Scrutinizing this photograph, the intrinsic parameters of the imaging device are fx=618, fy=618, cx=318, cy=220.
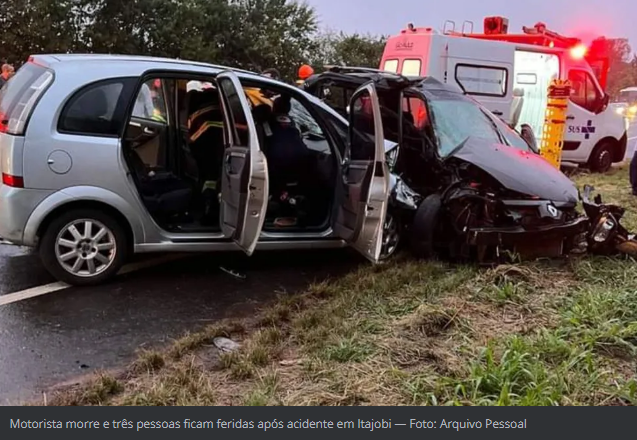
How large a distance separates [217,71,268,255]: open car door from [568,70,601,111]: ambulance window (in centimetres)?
856

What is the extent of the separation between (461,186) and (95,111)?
2.90 meters

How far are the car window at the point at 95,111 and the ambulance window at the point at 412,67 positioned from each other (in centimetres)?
651

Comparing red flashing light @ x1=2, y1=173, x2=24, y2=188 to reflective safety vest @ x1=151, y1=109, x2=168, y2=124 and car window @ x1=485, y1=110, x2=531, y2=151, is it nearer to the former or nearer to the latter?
reflective safety vest @ x1=151, y1=109, x2=168, y2=124

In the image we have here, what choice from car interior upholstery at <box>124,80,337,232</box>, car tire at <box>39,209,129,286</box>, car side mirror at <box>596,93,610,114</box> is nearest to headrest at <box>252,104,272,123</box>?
car interior upholstery at <box>124,80,337,232</box>

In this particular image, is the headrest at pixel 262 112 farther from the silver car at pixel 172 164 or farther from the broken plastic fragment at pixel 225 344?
the broken plastic fragment at pixel 225 344

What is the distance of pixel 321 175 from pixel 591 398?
2.93 metres

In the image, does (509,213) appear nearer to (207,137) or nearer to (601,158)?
(207,137)

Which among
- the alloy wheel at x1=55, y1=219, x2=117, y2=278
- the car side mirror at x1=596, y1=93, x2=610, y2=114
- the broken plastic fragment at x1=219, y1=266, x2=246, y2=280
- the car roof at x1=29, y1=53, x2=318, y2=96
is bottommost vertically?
the broken plastic fragment at x1=219, y1=266, x2=246, y2=280

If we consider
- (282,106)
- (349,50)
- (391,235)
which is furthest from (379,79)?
(349,50)

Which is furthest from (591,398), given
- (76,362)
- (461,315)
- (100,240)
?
(100,240)

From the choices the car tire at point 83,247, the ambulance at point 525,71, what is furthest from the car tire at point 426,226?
the ambulance at point 525,71

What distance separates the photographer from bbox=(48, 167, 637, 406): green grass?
298 cm

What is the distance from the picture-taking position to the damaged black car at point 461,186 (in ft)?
16.4
